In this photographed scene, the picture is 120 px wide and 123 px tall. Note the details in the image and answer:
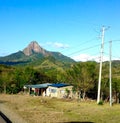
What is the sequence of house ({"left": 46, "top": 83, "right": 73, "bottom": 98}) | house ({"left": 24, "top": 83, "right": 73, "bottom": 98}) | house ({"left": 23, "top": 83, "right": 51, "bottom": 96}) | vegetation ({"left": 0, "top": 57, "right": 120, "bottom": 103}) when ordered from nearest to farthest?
vegetation ({"left": 0, "top": 57, "right": 120, "bottom": 103}), house ({"left": 46, "top": 83, "right": 73, "bottom": 98}), house ({"left": 24, "top": 83, "right": 73, "bottom": 98}), house ({"left": 23, "top": 83, "right": 51, "bottom": 96})

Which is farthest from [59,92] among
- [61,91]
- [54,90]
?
[54,90]

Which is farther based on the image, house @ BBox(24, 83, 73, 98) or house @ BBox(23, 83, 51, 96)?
house @ BBox(23, 83, 51, 96)

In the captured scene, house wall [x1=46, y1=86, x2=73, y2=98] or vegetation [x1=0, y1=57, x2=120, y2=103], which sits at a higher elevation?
vegetation [x1=0, y1=57, x2=120, y2=103]

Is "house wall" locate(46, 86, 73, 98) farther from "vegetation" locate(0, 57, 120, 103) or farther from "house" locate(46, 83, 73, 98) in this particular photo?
"vegetation" locate(0, 57, 120, 103)

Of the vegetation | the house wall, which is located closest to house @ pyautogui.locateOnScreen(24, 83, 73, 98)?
the house wall

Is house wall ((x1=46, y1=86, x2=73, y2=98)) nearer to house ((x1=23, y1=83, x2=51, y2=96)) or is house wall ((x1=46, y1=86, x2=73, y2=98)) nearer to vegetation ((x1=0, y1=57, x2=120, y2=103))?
vegetation ((x1=0, y1=57, x2=120, y2=103))

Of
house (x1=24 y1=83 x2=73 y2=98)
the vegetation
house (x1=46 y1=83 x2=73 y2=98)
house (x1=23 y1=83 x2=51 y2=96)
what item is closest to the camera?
the vegetation

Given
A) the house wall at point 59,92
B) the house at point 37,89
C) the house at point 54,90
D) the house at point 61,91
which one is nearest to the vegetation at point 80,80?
the house at point 61,91

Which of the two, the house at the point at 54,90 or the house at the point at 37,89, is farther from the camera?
the house at the point at 37,89

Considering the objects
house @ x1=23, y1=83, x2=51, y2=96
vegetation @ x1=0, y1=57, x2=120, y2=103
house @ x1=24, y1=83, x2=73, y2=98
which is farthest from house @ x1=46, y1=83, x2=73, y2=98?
house @ x1=23, y1=83, x2=51, y2=96

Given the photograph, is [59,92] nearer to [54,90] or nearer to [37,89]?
[54,90]

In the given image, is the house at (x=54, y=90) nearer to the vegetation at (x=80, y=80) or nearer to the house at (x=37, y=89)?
the house at (x=37, y=89)

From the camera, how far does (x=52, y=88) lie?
222 ft

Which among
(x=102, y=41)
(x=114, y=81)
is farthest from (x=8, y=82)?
(x=102, y=41)
